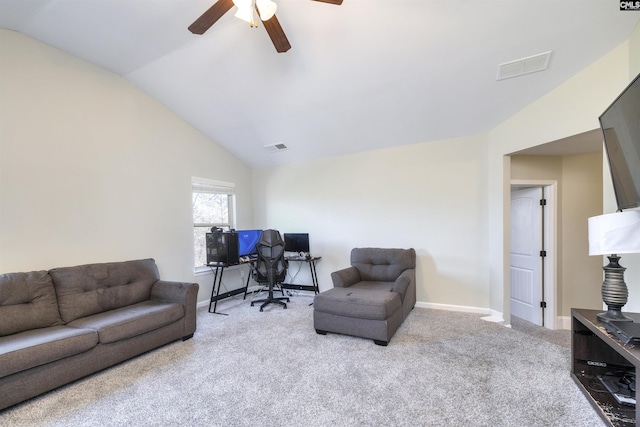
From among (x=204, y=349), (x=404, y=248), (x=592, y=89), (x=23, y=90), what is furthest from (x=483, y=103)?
(x=23, y=90)

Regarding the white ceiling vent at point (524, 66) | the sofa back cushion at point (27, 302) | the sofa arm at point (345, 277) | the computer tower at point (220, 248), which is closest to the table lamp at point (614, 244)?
the white ceiling vent at point (524, 66)

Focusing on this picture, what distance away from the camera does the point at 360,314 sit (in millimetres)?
2955

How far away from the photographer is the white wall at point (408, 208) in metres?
3.88

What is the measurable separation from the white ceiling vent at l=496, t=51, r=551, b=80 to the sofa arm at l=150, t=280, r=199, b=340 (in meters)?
3.91

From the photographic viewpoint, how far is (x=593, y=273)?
Answer: 355 centimetres

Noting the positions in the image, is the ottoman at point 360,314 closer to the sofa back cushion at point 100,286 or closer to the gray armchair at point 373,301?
the gray armchair at point 373,301

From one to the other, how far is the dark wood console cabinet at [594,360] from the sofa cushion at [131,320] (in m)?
3.52

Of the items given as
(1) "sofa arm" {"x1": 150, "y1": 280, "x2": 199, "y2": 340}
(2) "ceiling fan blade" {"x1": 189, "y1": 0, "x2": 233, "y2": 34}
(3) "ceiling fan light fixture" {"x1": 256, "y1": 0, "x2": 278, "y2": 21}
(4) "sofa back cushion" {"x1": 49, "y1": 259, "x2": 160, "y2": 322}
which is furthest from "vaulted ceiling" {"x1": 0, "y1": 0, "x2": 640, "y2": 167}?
(1) "sofa arm" {"x1": 150, "y1": 280, "x2": 199, "y2": 340}

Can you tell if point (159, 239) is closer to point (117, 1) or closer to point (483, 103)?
point (117, 1)

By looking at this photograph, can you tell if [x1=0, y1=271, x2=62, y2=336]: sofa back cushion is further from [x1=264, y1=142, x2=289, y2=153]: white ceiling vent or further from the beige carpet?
[x1=264, y1=142, x2=289, y2=153]: white ceiling vent

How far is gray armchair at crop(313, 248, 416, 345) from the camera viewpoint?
115 inches

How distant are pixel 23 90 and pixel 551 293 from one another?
6243 mm

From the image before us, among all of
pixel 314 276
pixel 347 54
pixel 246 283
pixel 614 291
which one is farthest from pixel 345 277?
pixel 347 54

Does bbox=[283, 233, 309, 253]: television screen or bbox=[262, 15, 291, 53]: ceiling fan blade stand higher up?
bbox=[262, 15, 291, 53]: ceiling fan blade
